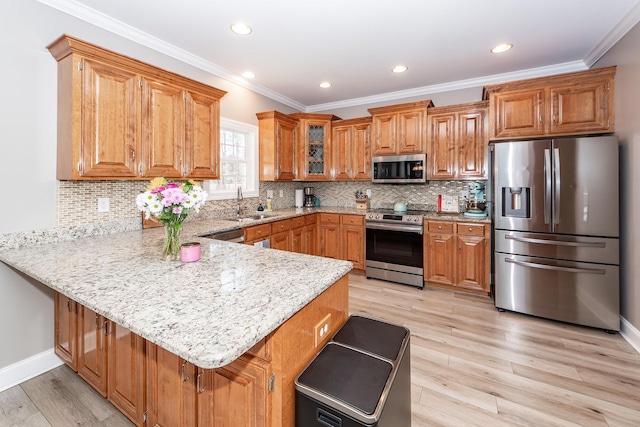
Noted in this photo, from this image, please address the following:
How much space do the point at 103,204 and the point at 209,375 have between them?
2.09 m

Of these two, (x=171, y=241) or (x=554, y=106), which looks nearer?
(x=171, y=241)

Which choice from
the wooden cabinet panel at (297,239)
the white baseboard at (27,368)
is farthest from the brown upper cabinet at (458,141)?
the white baseboard at (27,368)

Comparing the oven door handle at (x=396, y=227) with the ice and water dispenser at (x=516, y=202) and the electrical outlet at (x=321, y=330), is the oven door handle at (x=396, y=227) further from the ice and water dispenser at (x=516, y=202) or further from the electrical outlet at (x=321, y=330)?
the electrical outlet at (x=321, y=330)

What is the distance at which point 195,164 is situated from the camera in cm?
285

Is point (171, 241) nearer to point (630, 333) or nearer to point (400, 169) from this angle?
point (400, 169)

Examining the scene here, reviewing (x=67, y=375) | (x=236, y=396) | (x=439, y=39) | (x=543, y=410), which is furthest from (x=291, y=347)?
(x=439, y=39)

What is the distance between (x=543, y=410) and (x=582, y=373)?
631 mm

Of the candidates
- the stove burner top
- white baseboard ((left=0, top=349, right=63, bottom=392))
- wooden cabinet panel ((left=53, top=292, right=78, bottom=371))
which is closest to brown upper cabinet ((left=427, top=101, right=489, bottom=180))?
the stove burner top

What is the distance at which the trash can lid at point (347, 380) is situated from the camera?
0.95 meters

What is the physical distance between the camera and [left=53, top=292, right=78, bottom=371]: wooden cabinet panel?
192 centimetres

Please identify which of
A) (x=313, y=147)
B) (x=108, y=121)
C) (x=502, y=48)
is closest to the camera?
(x=108, y=121)

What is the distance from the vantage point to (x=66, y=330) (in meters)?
2.03

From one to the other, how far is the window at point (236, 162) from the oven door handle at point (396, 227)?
5.80ft

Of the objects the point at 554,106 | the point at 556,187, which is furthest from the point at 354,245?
the point at 554,106
